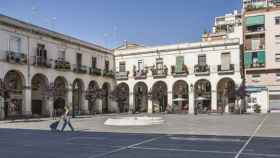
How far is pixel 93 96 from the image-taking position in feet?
162

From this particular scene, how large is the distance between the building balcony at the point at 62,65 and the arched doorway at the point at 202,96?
18.0 metres

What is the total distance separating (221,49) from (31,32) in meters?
24.8

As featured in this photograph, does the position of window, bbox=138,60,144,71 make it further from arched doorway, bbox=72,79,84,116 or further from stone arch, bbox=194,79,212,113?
arched doorway, bbox=72,79,84,116

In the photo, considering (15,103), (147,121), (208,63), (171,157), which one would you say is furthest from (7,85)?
(171,157)

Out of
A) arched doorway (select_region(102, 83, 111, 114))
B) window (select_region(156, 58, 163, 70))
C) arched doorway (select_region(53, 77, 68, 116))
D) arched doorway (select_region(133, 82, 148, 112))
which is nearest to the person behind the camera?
arched doorway (select_region(53, 77, 68, 116))

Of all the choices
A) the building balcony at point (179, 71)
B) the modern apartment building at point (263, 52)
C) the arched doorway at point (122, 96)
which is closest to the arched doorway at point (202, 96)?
the building balcony at point (179, 71)

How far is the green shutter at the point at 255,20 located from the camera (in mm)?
53866

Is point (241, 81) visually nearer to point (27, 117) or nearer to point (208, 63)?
point (208, 63)

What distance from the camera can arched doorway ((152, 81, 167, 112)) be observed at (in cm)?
5676

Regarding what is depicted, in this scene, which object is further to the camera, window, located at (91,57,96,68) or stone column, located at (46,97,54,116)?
window, located at (91,57,96,68)

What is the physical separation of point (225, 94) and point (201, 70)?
5216 mm

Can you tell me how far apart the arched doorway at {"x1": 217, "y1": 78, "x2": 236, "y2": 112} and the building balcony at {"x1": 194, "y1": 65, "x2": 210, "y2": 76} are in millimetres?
2591

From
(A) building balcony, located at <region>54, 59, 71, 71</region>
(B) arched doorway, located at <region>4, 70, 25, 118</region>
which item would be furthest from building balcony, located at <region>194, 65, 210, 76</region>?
(B) arched doorway, located at <region>4, 70, 25, 118</region>

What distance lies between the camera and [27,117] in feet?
136
